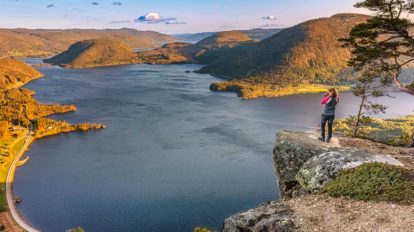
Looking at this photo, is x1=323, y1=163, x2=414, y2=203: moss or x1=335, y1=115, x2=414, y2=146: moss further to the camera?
x1=335, y1=115, x2=414, y2=146: moss

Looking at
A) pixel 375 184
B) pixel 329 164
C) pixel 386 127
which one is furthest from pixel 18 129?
pixel 375 184

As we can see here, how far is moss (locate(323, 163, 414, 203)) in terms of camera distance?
15.5 meters

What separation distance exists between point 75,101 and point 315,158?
634 feet

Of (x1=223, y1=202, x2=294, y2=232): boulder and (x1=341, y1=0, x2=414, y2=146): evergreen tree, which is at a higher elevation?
(x1=341, y1=0, x2=414, y2=146): evergreen tree

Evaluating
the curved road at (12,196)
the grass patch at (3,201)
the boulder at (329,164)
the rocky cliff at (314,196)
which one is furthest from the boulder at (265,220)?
the grass patch at (3,201)

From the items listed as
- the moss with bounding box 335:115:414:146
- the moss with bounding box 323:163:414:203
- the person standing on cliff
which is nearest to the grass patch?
the person standing on cliff

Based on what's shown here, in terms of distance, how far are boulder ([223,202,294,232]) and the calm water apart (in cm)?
4920

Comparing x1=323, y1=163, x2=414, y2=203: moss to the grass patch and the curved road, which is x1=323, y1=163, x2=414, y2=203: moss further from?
the grass patch

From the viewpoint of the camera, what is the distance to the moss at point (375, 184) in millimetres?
15500

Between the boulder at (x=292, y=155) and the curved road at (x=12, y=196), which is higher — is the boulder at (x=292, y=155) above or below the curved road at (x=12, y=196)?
above

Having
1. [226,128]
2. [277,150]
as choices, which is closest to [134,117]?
[226,128]

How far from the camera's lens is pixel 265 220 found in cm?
1578

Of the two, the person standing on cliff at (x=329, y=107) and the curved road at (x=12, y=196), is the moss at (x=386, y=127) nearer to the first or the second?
the curved road at (x=12, y=196)

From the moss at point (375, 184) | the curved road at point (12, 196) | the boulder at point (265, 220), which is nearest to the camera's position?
the boulder at point (265, 220)
